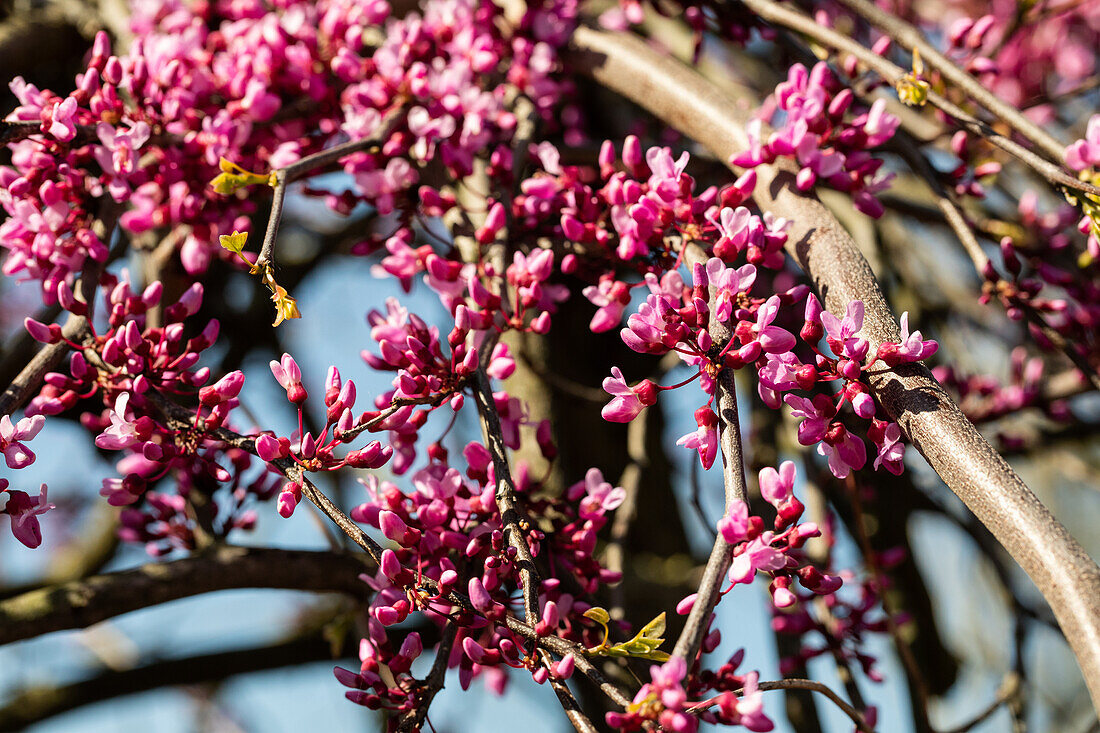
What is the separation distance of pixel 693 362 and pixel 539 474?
107 cm

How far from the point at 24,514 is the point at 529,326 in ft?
→ 4.20

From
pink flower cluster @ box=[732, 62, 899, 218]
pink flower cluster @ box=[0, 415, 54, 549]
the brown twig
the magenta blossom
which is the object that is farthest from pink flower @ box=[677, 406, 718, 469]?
pink flower cluster @ box=[0, 415, 54, 549]

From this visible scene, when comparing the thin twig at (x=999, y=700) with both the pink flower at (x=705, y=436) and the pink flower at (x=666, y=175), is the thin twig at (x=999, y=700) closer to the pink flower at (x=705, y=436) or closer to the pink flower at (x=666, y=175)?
the pink flower at (x=705, y=436)

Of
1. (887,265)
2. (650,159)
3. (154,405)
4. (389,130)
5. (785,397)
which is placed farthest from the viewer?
(887,265)

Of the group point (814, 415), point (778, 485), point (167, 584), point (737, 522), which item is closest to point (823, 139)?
point (814, 415)

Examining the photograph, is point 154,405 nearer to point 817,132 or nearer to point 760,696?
point 760,696

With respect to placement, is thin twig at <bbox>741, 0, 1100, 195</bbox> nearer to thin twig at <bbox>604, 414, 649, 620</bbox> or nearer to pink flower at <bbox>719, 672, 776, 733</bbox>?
thin twig at <bbox>604, 414, 649, 620</bbox>

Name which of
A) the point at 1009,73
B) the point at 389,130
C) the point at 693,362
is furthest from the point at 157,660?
the point at 1009,73

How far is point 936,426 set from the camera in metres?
1.31

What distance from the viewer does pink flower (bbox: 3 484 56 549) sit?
58.7 inches

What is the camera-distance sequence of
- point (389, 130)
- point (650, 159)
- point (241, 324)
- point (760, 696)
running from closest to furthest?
1. point (760, 696)
2. point (650, 159)
3. point (389, 130)
4. point (241, 324)

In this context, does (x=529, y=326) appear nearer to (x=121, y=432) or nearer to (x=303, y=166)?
(x=303, y=166)

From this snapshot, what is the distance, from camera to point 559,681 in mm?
1271

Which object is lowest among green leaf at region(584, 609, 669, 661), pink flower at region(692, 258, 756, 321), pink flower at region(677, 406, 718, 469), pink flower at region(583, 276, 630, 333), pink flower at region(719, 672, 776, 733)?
green leaf at region(584, 609, 669, 661)
